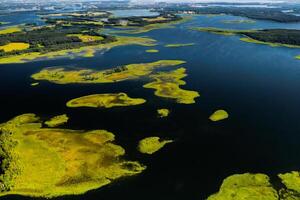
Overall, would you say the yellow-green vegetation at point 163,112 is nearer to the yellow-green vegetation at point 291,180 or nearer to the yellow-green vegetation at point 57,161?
the yellow-green vegetation at point 57,161

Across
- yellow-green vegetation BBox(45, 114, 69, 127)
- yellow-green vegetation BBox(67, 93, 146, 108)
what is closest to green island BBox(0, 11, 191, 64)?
yellow-green vegetation BBox(67, 93, 146, 108)

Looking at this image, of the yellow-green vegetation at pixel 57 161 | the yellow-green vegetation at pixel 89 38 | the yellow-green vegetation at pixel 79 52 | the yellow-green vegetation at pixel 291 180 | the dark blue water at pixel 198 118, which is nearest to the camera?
the yellow-green vegetation at pixel 291 180

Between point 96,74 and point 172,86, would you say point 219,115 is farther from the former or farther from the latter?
point 96,74

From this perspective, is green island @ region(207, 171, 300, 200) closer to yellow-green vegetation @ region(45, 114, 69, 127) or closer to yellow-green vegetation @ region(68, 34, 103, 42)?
yellow-green vegetation @ region(45, 114, 69, 127)

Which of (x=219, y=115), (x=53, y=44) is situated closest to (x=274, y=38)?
(x=53, y=44)

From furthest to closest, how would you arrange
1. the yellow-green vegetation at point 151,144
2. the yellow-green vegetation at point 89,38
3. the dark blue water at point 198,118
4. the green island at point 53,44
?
the yellow-green vegetation at point 89,38
the green island at point 53,44
the yellow-green vegetation at point 151,144
the dark blue water at point 198,118

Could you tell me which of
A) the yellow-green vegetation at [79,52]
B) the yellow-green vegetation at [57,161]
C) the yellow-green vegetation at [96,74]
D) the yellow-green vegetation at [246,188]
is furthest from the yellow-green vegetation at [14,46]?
the yellow-green vegetation at [246,188]
